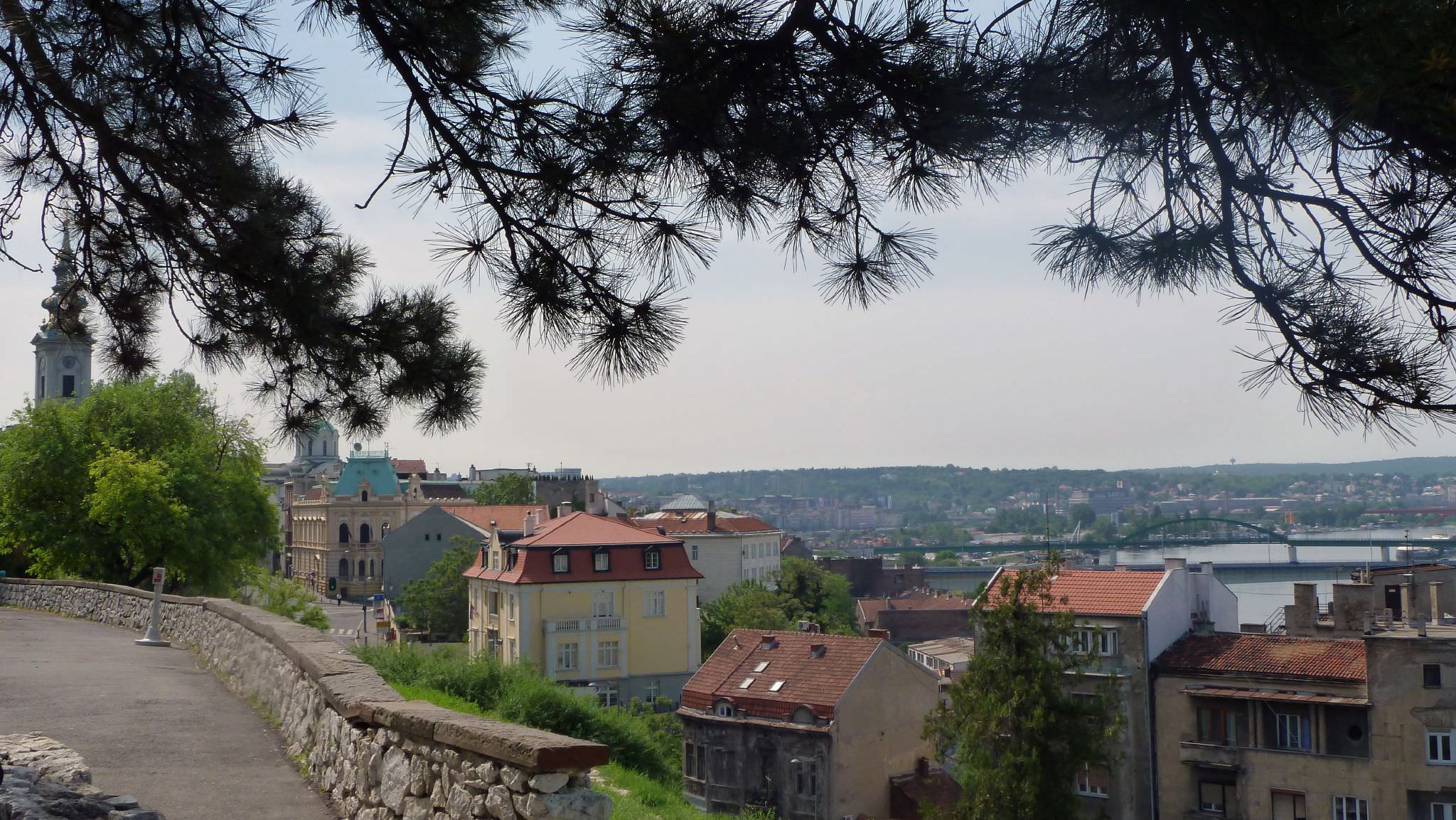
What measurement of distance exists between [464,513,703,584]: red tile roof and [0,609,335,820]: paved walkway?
2475 centimetres

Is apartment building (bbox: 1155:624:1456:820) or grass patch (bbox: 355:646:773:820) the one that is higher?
grass patch (bbox: 355:646:773:820)

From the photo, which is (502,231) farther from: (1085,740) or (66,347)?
(1085,740)

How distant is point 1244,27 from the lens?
366 cm

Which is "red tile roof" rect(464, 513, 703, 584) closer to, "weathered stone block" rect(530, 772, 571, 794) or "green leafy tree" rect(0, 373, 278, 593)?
"green leafy tree" rect(0, 373, 278, 593)

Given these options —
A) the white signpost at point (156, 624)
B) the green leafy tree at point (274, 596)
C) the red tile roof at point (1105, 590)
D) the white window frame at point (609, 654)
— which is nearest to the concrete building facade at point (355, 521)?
the white window frame at point (609, 654)

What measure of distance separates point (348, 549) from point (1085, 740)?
6530cm

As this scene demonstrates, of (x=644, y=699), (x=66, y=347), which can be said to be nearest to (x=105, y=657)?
(x=66, y=347)

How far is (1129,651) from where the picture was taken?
26828 millimetres

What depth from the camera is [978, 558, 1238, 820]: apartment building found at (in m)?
26.3

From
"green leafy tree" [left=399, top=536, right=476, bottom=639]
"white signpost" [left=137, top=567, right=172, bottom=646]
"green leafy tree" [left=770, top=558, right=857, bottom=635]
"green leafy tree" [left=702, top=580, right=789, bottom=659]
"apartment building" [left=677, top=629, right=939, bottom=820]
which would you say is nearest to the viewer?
"white signpost" [left=137, top=567, right=172, bottom=646]

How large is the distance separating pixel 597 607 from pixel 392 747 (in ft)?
108

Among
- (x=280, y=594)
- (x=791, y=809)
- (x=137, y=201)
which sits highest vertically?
(x=137, y=201)

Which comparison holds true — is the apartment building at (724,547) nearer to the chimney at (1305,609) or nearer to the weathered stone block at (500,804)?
the chimney at (1305,609)

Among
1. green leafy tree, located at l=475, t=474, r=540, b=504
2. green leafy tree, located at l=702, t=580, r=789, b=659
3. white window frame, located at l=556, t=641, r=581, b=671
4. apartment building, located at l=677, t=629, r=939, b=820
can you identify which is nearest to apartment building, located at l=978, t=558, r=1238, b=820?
apartment building, located at l=677, t=629, r=939, b=820
